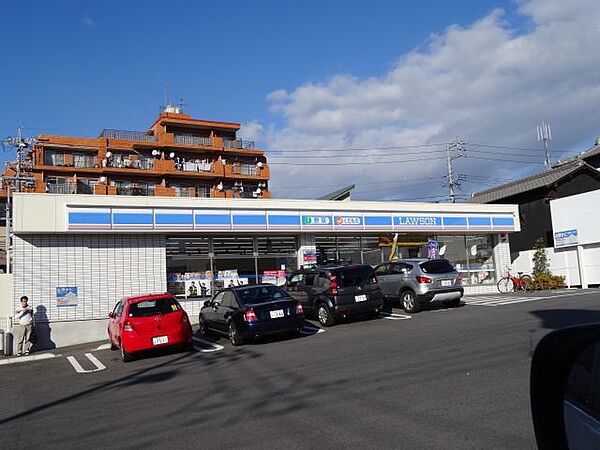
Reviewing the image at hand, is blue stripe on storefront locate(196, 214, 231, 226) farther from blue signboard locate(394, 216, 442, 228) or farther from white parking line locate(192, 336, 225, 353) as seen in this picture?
blue signboard locate(394, 216, 442, 228)

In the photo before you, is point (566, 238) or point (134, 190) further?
point (134, 190)

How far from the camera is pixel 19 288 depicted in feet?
59.3

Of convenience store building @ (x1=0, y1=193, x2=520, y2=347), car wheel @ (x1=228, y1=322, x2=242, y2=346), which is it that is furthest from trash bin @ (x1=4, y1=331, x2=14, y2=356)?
car wheel @ (x1=228, y1=322, x2=242, y2=346)

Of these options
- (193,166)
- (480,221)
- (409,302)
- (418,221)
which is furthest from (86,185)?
(409,302)

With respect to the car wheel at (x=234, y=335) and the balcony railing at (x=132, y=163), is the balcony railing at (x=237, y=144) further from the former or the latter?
the car wheel at (x=234, y=335)

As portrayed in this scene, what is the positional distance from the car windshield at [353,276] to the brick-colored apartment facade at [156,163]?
46692 mm

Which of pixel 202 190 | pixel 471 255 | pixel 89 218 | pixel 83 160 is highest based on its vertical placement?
pixel 83 160

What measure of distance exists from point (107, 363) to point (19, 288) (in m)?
6.39

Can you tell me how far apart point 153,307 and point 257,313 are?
2604 mm

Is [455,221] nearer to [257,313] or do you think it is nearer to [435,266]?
[435,266]

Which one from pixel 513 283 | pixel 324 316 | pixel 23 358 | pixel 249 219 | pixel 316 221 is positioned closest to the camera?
pixel 23 358

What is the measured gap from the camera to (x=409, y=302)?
18.2m

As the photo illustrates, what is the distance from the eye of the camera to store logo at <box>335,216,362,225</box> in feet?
76.0

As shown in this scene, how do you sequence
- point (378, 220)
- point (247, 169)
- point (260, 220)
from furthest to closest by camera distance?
point (247, 169) < point (378, 220) < point (260, 220)
